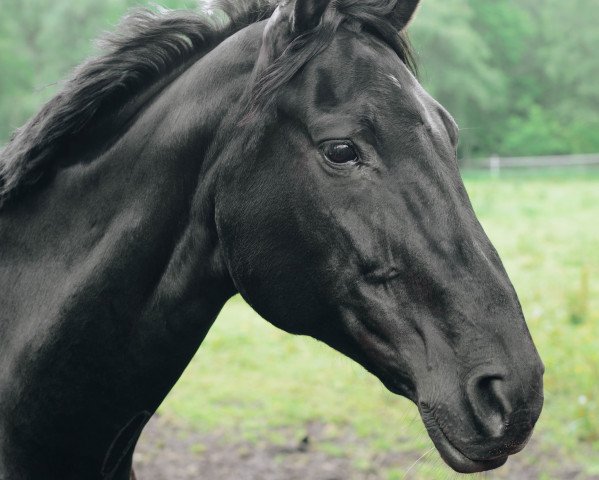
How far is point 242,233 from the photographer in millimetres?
1866

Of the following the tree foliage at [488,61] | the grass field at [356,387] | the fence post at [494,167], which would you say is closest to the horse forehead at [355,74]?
the grass field at [356,387]

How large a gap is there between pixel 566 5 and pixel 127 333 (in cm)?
4795

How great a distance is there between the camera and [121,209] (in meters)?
2.00

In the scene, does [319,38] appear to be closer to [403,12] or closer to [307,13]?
[307,13]

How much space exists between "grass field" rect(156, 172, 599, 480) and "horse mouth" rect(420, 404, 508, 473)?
7.49 ft

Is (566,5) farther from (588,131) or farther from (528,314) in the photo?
(528,314)

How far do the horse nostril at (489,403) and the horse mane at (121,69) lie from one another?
897mm

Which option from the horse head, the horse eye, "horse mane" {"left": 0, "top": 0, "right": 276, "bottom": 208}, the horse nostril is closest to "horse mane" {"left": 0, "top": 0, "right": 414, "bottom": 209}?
"horse mane" {"left": 0, "top": 0, "right": 276, "bottom": 208}

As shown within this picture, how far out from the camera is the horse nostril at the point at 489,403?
5.07 feet

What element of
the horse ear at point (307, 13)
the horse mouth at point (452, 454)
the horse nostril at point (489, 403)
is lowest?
the horse mouth at point (452, 454)

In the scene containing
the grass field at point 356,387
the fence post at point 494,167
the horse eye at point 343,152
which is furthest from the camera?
the fence post at point 494,167

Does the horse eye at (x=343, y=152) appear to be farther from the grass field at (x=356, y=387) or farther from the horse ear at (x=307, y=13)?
the grass field at (x=356, y=387)

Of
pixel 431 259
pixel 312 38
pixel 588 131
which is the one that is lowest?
pixel 588 131

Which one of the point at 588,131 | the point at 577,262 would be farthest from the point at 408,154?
the point at 588,131
